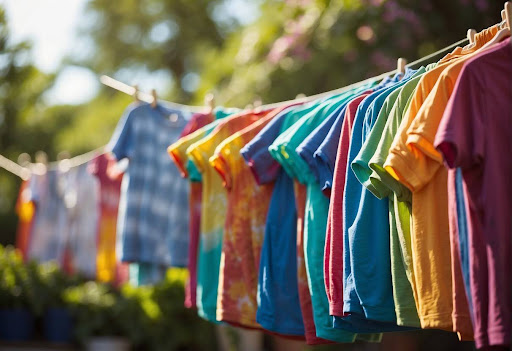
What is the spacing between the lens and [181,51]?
14.4 metres

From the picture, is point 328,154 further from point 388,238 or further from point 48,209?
point 48,209

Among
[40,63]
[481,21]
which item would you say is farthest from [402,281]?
[40,63]

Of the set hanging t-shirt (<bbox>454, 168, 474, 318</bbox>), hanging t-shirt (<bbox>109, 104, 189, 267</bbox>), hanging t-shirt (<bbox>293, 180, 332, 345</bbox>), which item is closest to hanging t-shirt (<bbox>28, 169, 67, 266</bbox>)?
hanging t-shirt (<bbox>109, 104, 189, 267</bbox>)

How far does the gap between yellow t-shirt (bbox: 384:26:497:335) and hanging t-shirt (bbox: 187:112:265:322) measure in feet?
4.01

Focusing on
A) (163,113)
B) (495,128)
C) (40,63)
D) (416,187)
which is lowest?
(416,187)

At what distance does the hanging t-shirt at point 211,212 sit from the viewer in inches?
126

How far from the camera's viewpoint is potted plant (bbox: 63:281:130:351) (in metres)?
6.14

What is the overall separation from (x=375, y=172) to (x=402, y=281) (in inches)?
13.1

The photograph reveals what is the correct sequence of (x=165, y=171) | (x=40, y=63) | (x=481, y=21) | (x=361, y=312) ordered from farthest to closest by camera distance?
1. (x=40, y=63)
2. (x=481, y=21)
3. (x=165, y=171)
4. (x=361, y=312)

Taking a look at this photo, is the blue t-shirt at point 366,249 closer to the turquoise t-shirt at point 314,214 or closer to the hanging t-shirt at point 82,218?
the turquoise t-shirt at point 314,214

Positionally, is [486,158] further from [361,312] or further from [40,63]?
[40,63]

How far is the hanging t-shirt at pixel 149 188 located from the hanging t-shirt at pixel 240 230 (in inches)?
33.6

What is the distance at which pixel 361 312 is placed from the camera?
90.7 inches

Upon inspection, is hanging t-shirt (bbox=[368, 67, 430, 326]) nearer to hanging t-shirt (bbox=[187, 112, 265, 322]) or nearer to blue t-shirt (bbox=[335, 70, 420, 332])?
blue t-shirt (bbox=[335, 70, 420, 332])
